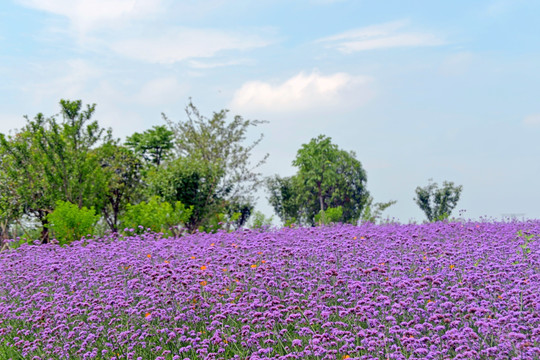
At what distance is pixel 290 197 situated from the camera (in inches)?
1570

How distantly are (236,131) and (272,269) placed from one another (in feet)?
75.1

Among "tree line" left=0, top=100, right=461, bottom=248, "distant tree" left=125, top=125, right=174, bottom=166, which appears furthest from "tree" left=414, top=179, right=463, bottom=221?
"distant tree" left=125, top=125, right=174, bottom=166

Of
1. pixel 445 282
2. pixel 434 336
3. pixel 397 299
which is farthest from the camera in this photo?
pixel 445 282

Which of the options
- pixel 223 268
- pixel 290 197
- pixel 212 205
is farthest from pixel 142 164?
pixel 223 268

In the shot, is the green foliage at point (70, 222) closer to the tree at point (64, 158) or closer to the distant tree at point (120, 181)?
the tree at point (64, 158)

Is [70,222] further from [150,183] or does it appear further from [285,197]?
[285,197]

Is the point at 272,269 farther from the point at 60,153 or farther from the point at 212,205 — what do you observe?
the point at 212,205

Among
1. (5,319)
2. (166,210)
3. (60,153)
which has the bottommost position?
(5,319)

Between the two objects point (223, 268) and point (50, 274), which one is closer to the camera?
point (223, 268)

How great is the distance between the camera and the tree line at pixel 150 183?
65.8 feet

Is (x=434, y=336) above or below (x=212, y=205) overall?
below

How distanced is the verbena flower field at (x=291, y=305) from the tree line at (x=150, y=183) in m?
7.05

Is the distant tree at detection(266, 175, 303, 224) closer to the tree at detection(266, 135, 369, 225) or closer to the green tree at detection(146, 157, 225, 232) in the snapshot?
the tree at detection(266, 135, 369, 225)

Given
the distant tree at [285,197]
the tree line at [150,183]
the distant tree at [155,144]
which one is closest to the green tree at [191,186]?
the tree line at [150,183]
